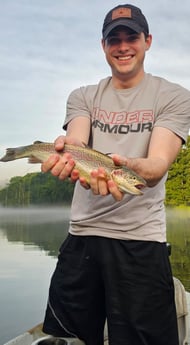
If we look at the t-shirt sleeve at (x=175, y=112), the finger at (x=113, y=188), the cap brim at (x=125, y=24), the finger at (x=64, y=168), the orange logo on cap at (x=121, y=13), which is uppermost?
the orange logo on cap at (x=121, y=13)

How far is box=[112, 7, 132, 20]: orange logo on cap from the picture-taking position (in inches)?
123

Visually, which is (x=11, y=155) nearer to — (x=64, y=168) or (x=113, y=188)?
(x=64, y=168)

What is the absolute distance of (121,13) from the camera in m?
3.14

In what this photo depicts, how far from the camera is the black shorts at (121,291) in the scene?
2.89 metres

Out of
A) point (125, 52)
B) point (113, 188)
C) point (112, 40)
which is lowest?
point (113, 188)

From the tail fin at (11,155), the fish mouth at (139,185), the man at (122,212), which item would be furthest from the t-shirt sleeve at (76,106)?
the fish mouth at (139,185)

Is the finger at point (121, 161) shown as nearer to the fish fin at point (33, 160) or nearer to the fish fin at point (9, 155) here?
the fish fin at point (33, 160)

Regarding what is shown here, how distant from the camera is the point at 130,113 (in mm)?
3047

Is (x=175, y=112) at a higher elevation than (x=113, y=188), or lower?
higher

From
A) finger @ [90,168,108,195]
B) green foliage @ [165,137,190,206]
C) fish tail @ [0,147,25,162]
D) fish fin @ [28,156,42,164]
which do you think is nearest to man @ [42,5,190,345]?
finger @ [90,168,108,195]

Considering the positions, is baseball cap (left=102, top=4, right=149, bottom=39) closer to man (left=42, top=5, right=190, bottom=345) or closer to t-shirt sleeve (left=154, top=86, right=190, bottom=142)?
man (left=42, top=5, right=190, bottom=345)

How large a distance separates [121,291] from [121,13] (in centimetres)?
178

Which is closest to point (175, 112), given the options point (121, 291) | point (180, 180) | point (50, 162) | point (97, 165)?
point (97, 165)

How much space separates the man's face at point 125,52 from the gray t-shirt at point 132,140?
4.3 inches
